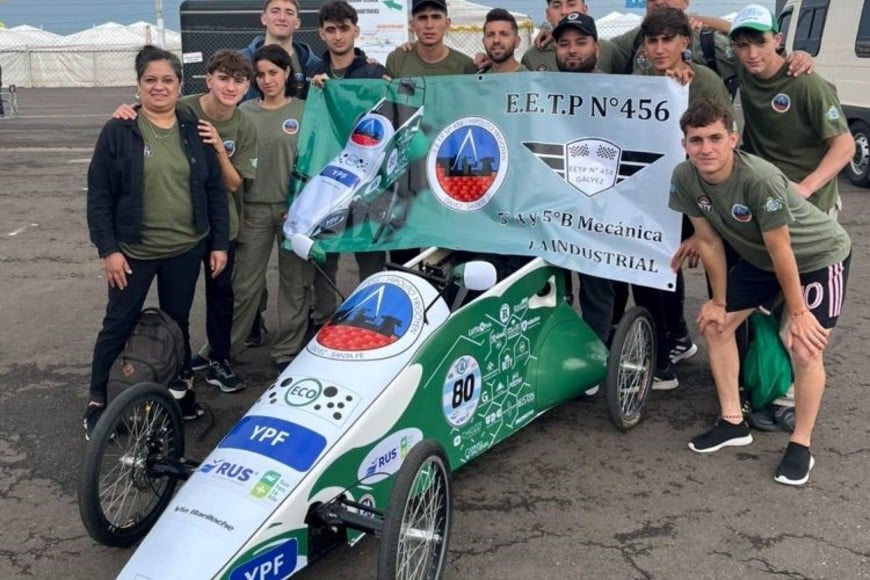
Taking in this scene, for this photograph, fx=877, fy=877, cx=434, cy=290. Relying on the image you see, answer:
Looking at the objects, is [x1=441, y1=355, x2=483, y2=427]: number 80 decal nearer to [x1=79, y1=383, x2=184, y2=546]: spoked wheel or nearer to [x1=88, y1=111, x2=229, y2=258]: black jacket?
[x1=79, y1=383, x2=184, y2=546]: spoked wheel

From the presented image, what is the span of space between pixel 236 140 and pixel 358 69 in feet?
3.50

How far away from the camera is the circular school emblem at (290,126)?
194 inches

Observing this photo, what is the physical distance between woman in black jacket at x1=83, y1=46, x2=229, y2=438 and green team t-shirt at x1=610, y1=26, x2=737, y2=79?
2.44 m

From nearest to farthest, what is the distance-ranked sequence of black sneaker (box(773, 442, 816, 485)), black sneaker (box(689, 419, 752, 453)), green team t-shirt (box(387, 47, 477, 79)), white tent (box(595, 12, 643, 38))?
1. black sneaker (box(773, 442, 816, 485))
2. black sneaker (box(689, 419, 752, 453))
3. green team t-shirt (box(387, 47, 477, 79))
4. white tent (box(595, 12, 643, 38))

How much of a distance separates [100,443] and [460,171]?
2.47 metres

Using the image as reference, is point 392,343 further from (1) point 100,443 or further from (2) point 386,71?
(2) point 386,71

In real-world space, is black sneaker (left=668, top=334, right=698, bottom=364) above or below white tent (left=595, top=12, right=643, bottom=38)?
below

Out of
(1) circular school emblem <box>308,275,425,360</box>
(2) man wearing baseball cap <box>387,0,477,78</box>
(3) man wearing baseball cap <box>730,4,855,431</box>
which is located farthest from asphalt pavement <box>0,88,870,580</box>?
(2) man wearing baseball cap <box>387,0,477,78</box>

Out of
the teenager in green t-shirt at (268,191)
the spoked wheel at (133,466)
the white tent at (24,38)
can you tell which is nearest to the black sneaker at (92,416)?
the spoked wheel at (133,466)

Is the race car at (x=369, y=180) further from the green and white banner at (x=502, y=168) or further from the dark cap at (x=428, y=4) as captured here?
the dark cap at (x=428, y=4)

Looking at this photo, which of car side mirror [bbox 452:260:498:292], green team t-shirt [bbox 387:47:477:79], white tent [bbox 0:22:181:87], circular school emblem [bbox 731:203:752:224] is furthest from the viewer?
white tent [bbox 0:22:181:87]

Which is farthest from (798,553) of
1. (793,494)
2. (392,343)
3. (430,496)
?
(392,343)

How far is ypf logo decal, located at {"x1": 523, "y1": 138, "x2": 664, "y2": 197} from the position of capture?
14.4 feet

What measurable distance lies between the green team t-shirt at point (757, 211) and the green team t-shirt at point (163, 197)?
2319 millimetres
